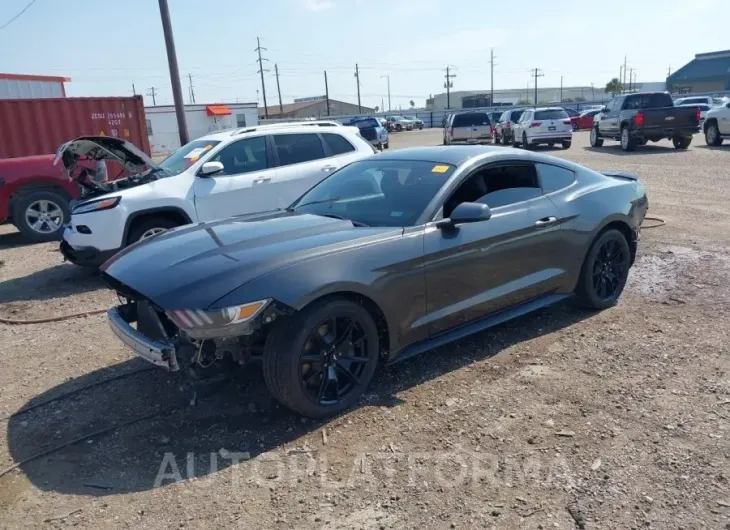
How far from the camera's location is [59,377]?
4.53m

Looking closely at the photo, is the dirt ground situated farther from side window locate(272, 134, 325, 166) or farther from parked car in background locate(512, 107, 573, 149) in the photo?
parked car in background locate(512, 107, 573, 149)

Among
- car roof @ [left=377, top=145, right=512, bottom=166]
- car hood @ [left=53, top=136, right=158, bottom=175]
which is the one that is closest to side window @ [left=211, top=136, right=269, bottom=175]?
car hood @ [left=53, top=136, right=158, bottom=175]

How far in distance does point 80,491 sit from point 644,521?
2.73 metres

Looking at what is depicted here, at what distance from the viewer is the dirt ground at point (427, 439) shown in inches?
114

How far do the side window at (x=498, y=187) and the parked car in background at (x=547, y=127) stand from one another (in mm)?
19021

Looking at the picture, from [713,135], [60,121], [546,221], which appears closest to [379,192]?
[546,221]

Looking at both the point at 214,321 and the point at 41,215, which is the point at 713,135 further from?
the point at 214,321

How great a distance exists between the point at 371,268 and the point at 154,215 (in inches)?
173

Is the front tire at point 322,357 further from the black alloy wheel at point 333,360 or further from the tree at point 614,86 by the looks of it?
the tree at point 614,86

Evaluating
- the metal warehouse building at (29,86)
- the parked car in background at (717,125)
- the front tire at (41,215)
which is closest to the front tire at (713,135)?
the parked car in background at (717,125)

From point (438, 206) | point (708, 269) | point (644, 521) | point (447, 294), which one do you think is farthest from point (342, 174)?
point (708, 269)

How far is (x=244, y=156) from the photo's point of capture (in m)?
7.84

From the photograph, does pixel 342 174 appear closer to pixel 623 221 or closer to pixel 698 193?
pixel 623 221

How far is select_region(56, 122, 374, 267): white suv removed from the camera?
690 cm
